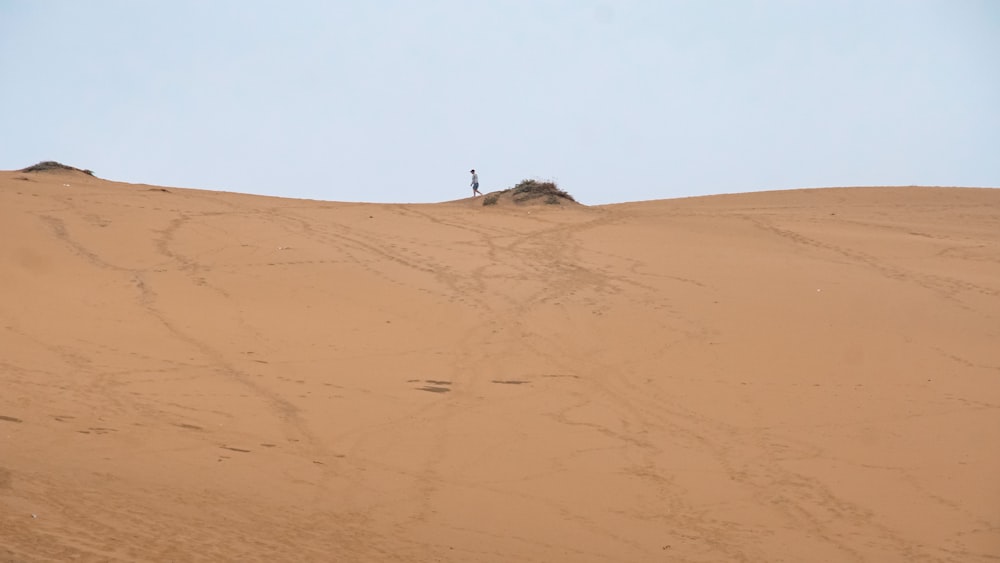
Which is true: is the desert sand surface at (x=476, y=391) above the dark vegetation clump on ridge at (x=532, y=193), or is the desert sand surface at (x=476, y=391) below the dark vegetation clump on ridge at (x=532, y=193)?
below

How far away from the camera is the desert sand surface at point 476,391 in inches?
267

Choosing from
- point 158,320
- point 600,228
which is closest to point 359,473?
point 158,320

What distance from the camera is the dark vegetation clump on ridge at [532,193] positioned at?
19.9 metres

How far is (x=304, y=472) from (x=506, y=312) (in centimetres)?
501

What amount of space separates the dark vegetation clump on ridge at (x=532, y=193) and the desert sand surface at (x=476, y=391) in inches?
132

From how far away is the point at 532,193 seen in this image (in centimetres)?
2009

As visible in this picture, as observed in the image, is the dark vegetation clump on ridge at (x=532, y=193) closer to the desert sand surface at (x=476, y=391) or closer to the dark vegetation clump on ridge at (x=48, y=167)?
the desert sand surface at (x=476, y=391)

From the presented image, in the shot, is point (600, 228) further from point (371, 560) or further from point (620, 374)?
point (371, 560)

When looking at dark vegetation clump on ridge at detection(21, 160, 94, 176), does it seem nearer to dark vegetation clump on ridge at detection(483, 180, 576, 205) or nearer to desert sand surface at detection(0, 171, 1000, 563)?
desert sand surface at detection(0, 171, 1000, 563)

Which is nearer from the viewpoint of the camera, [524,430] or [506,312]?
[524,430]

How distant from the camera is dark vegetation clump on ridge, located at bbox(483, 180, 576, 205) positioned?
19906 millimetres

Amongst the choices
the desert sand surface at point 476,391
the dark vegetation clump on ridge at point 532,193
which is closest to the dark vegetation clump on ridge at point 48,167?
the desert sand surface at point 476,391

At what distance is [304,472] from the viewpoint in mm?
7480

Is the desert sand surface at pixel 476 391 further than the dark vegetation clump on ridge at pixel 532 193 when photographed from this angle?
No
